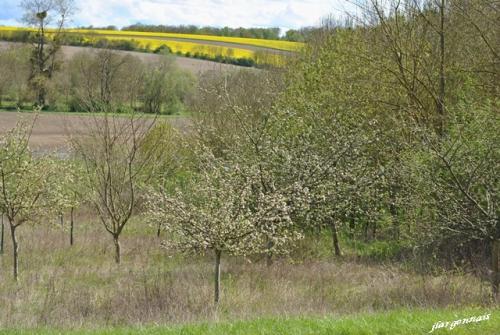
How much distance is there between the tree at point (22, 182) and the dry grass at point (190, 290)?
1.23 metres

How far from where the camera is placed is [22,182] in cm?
1240

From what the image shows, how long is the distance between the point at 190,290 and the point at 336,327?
4026 mm

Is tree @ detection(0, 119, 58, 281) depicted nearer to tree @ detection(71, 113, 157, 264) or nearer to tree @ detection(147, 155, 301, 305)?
tree @ detection(71, 113, 157, 264)

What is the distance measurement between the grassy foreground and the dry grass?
946 mm

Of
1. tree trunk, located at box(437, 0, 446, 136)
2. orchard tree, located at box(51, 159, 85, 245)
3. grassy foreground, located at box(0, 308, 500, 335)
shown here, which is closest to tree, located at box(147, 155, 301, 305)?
grassy foreground, located at box(0, 308, 500, 335)

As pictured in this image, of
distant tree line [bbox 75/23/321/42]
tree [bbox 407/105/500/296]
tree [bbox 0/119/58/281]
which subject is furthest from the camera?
distant tree line [bbox 75/23/321/42]

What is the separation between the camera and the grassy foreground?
20.8 ft

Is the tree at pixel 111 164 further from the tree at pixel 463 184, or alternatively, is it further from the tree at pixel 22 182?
the tree at pixel 463 184

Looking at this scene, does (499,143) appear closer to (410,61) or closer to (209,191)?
(209,191)

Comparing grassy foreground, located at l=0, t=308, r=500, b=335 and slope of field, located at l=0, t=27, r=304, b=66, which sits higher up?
slope of field, located at l=0, t=27, r=304, b=66

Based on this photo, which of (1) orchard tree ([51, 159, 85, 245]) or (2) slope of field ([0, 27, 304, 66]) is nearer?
(1) orchard tree ([51, 159, 85, 245])

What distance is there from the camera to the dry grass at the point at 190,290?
8594 millimetres

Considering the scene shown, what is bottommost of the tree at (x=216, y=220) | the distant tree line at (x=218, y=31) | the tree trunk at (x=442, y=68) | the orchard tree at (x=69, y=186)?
the orchard tree at (x=69, y=186)

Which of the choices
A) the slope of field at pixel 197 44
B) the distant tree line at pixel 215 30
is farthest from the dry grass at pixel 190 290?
the distant tree line at pixel 215 30
